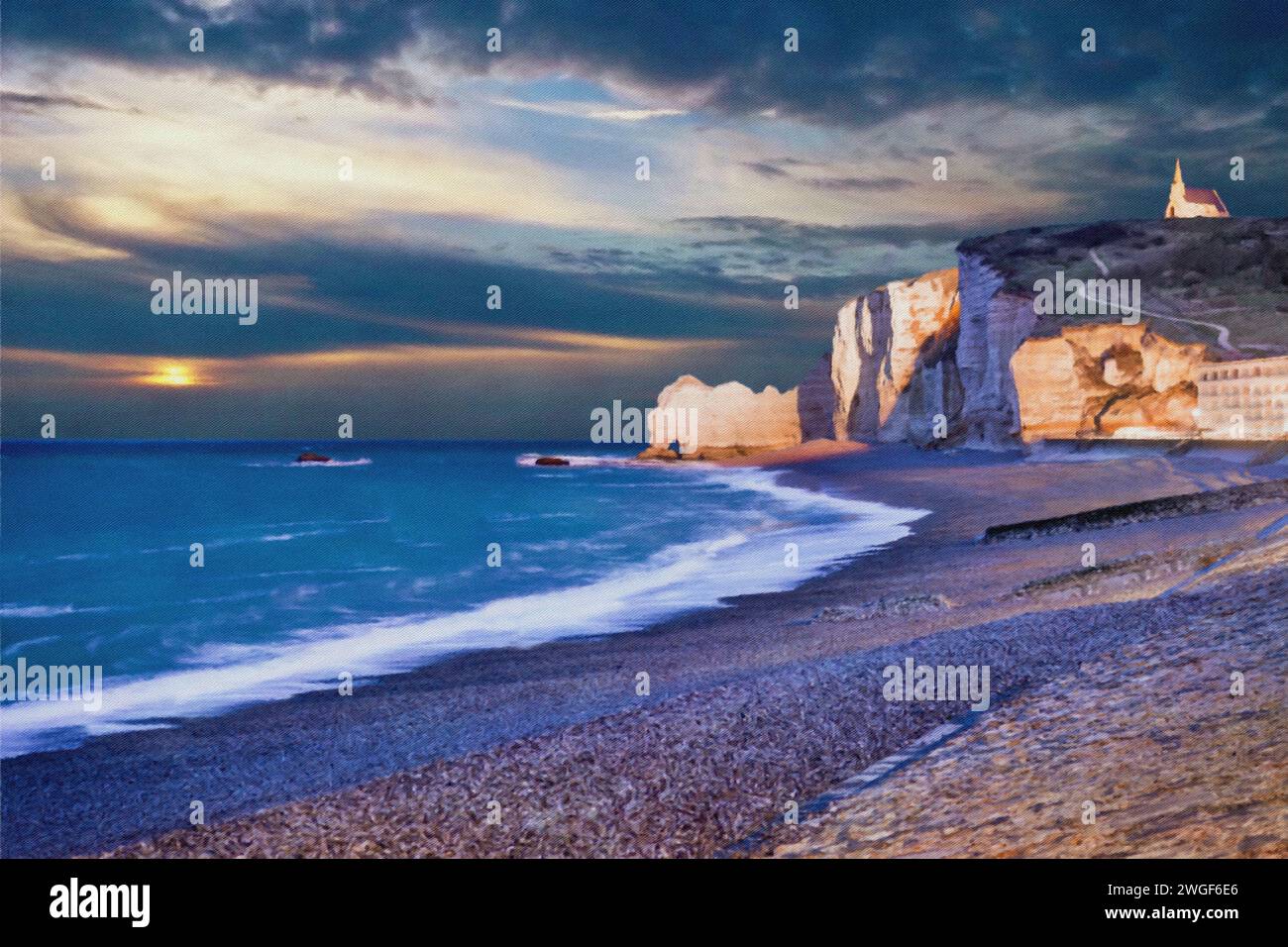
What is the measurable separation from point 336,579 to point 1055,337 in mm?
50432

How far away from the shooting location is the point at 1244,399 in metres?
47.6

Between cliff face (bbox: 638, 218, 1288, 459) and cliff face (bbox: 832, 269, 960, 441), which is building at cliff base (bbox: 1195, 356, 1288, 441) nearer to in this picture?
cliff face (bbox: 638, 218, 1288, 459)

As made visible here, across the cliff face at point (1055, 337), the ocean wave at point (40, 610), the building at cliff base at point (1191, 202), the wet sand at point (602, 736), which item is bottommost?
the ocean wave at point (40, 610)

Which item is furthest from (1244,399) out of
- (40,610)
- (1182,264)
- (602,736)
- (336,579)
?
(40,610)

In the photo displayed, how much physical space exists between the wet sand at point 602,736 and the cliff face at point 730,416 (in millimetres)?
105050

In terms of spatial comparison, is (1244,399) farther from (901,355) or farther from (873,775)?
(873,775)

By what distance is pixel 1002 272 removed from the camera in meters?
71.6

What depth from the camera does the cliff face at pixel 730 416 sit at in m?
122

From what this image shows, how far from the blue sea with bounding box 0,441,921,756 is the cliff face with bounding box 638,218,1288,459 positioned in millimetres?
19401

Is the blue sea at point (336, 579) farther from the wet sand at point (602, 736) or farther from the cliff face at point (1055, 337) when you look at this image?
the cliff face at point (1055, 337)

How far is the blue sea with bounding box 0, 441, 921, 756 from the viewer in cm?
1579

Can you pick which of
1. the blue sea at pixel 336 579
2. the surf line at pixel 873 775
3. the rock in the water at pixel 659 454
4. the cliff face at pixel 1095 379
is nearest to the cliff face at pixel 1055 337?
the cliff face at pixel 1095 379
